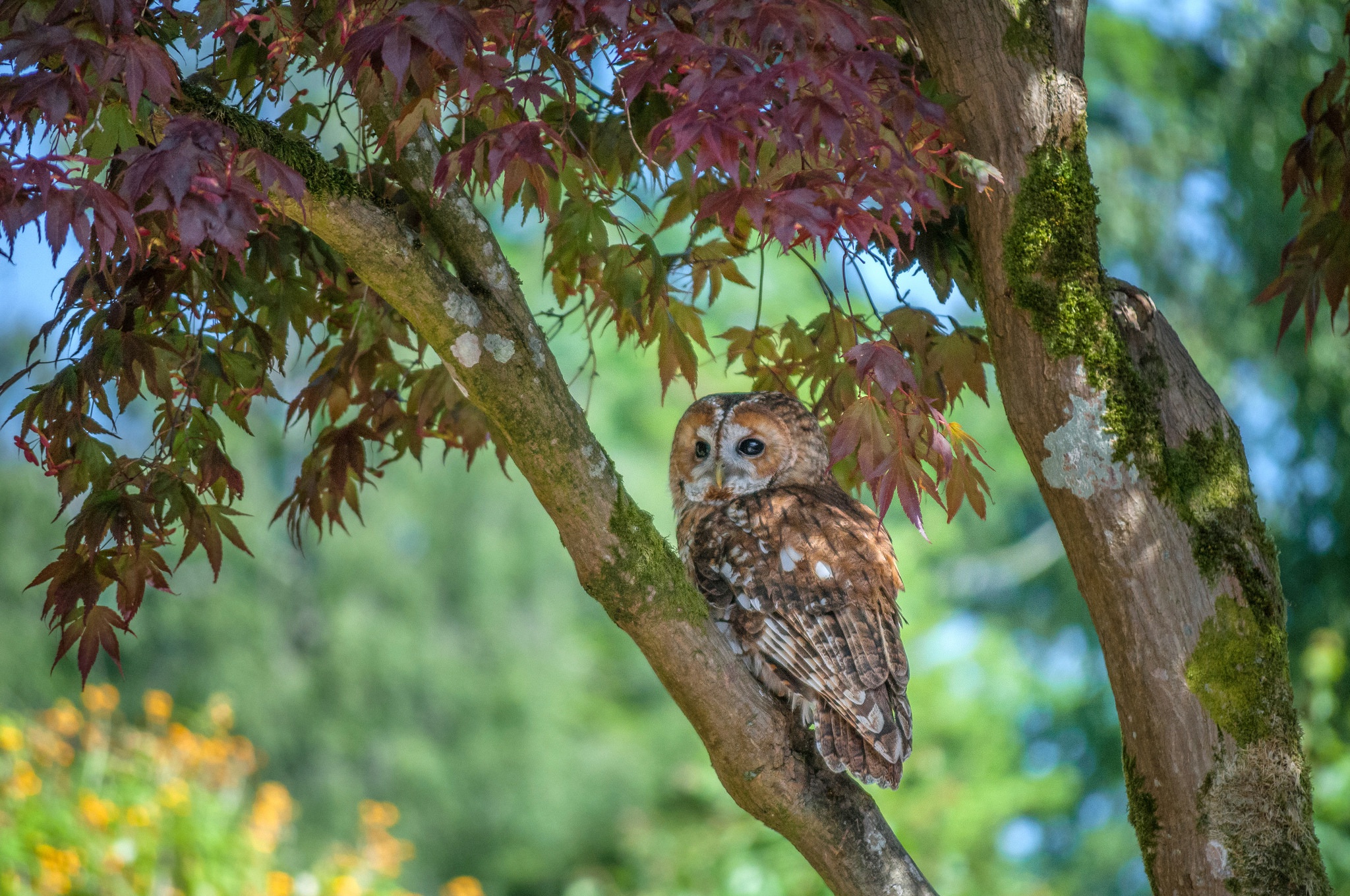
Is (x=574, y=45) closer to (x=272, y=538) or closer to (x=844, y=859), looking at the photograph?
(x=844, y=859)

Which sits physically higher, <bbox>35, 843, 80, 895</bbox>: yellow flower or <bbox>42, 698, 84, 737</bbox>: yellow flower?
<bbox>42, 698, 84, 737</bbox>: yellow flower

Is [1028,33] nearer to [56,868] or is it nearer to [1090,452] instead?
[1090,452]

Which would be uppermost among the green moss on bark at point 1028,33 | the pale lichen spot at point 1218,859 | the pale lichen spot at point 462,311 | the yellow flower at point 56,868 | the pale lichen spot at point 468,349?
the green moss on bark at point 1028,33

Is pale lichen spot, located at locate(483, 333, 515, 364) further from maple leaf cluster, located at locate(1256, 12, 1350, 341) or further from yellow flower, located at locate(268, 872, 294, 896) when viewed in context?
yellow flower, located at locate(268, 872, 294, 896)

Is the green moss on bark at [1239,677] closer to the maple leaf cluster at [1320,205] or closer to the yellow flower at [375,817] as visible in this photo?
the maple leaf cluster at [1320,205]

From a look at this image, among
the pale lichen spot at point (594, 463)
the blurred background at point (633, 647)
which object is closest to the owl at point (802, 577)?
the pale lichen spot at point (594, 463)

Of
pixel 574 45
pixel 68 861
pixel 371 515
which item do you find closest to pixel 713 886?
pixel 68 861

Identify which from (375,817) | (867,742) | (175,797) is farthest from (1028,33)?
(375,817)

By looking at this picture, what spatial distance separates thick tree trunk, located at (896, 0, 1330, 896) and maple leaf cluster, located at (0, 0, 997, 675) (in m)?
0.13

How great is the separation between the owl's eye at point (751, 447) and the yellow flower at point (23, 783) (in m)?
2.97

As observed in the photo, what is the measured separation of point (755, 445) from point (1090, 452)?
93cm

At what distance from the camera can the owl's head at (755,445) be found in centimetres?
257

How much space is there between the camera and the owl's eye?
2590 millimetres

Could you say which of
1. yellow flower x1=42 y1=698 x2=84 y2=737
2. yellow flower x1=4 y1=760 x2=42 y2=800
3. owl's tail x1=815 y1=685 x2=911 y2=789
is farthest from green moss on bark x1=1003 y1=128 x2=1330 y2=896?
→ yellow flower x1=42 y1=698 x2=84 y2=737
